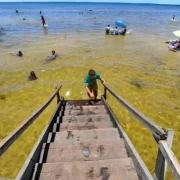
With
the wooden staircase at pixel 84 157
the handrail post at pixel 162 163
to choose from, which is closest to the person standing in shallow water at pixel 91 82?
the wooden staircase at pixel 84 157

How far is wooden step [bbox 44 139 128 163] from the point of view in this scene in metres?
3.93

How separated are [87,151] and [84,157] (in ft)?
0.57

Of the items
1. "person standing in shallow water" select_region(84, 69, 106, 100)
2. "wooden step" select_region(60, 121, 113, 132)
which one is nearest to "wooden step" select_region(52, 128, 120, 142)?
"wooden step" select_region(60, 121, 113, 132)

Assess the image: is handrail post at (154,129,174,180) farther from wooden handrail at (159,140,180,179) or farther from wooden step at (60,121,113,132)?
wooden step at (60,121,113,132)

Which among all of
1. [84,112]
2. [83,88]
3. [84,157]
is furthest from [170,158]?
[83,88]

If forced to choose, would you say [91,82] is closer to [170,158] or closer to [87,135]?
[87,135]

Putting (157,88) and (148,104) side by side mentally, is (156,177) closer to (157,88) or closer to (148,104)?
(148,104)

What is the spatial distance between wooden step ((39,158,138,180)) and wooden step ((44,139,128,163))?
363mm

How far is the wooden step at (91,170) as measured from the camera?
128 inches

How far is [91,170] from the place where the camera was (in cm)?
339

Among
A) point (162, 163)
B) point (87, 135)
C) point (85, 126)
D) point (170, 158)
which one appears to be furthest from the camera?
point (85, 126)

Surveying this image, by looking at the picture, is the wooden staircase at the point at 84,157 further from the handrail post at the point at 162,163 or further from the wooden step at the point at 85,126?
the handrail post at the point at 162,163

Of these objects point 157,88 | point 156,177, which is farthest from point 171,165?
point 157,88

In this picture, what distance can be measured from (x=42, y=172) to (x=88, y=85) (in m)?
5.44
